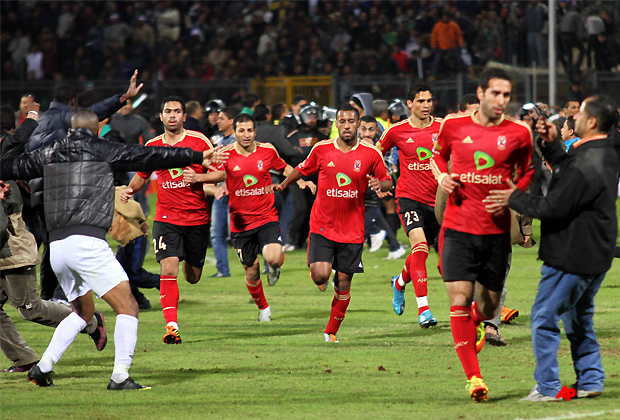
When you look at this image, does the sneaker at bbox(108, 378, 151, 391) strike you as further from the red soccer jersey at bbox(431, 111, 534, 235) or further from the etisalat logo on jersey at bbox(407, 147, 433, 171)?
the etisalat logo on jersey at bbox(407, 147, 433, 171)

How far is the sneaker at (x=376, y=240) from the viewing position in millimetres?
16734

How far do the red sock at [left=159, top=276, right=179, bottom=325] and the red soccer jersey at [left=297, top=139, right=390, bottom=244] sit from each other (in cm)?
161

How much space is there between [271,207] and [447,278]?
4057 mm

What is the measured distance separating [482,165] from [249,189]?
418cm

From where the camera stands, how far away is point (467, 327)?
6.59m

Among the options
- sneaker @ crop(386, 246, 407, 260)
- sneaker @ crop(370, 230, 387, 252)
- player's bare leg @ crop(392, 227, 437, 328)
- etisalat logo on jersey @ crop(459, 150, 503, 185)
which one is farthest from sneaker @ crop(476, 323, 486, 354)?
sneaker @ crop(370, 230, 387, 252)

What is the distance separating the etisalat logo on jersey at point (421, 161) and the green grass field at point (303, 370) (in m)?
1.62

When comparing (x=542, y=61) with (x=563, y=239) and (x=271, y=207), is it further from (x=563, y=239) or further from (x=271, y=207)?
(x=563, y=239)

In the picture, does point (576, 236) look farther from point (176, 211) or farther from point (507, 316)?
point (176, 211)

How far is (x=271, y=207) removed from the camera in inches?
412

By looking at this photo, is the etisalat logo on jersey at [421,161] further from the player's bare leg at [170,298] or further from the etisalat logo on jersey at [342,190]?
the player's bare leg at [170,298]

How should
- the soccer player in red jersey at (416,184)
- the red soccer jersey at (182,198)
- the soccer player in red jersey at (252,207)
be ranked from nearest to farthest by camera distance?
the soccer player in red jersey at (416,184) → the red soccer jersey at (182,198) → the soccer player in red jersey at (252,207)

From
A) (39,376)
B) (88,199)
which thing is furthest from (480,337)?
(39,376)

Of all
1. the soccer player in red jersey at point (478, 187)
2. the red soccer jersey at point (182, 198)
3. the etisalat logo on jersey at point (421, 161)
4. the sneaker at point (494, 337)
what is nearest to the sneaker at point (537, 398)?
the soccer player in red jersey at point (478, 187)
